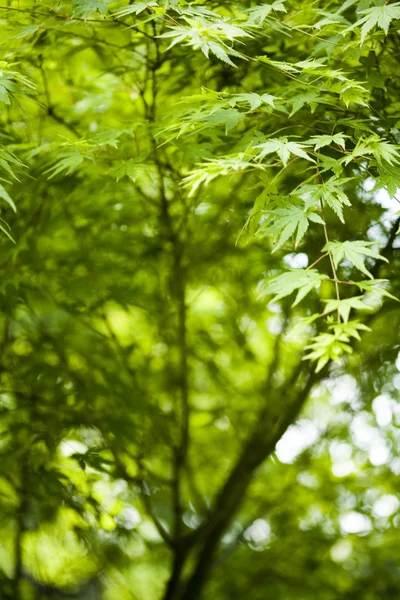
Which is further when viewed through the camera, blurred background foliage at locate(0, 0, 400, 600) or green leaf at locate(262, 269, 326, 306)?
blurred background foliage at locate(0, 0, 400, 600)

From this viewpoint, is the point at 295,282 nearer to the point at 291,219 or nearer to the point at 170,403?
the point at 291,219

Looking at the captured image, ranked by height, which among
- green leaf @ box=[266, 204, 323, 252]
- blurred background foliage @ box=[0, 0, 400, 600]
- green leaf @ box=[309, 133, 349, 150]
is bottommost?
blurred background foliage @ box=[0, 0, 400, 600]

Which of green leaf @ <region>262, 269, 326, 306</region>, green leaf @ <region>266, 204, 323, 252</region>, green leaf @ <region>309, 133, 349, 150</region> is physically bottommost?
green leaf @ <region>262, 269, 326, 306</region>

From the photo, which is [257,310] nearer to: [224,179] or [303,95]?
[224,179]

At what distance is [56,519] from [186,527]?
0.65m

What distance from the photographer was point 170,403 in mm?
2975

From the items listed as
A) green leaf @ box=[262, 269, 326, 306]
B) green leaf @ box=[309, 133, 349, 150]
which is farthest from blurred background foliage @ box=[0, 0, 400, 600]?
green leaf @ box=[262, 269, 326, 306]

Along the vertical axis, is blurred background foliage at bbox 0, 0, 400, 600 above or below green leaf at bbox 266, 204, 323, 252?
below

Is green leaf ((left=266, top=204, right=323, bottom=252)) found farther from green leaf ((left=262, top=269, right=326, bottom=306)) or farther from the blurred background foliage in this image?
the blurred background foliage

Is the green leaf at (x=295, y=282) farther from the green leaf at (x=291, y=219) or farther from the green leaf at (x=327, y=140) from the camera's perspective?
the green leaf at (x=327, y=140)

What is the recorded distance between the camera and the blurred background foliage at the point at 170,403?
2.77 m

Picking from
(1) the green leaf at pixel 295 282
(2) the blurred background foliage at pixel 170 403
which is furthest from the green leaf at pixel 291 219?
(2) the blurred background foliage at pixel 170 403

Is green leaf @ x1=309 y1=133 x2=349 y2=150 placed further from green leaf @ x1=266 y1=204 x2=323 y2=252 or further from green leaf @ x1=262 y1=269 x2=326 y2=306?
green leaf @ x1=262 y1=269 x2=326 y2=306

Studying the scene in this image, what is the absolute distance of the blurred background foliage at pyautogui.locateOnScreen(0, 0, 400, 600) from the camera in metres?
2.77
